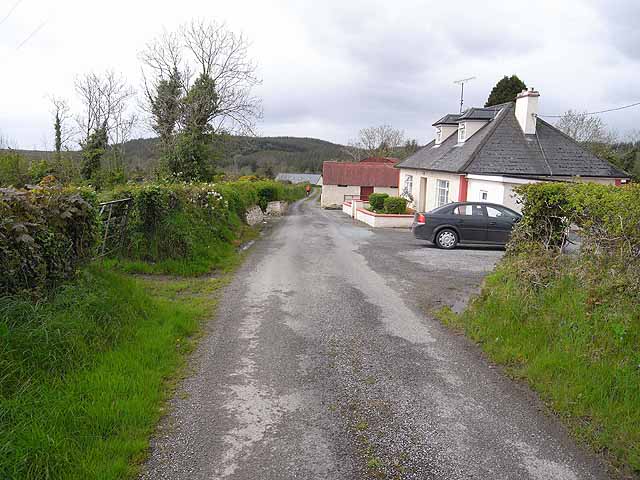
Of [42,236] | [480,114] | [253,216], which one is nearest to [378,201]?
[480,114]

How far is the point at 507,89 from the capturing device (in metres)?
38.3

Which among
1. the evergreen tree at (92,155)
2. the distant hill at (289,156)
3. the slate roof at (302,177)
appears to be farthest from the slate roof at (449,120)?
the slate roof at (302,177)

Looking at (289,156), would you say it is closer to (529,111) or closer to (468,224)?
(529,111)

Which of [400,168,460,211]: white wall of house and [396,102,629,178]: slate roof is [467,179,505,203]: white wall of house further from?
[400,168,460,211]: white wall of house

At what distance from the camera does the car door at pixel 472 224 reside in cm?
1544

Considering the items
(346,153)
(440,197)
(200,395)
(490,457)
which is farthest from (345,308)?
(346,153)

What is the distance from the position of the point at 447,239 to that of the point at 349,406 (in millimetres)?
11825

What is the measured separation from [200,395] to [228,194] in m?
13.6

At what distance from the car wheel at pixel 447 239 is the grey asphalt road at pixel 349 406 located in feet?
24.2

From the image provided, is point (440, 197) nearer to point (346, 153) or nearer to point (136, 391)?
point (136, 391)

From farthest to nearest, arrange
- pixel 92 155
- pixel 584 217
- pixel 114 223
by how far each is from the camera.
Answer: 1. pixel 92 155
2. pixel 114 223
3. pixel 584 217

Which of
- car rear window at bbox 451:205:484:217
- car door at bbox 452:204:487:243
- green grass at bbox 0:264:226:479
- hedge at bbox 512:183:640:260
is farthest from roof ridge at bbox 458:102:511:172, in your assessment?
green grass at bbox 0:264:226:479

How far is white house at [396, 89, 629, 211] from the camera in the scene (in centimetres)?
2034

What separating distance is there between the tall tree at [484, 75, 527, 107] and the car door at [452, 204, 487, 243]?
25.7 m
